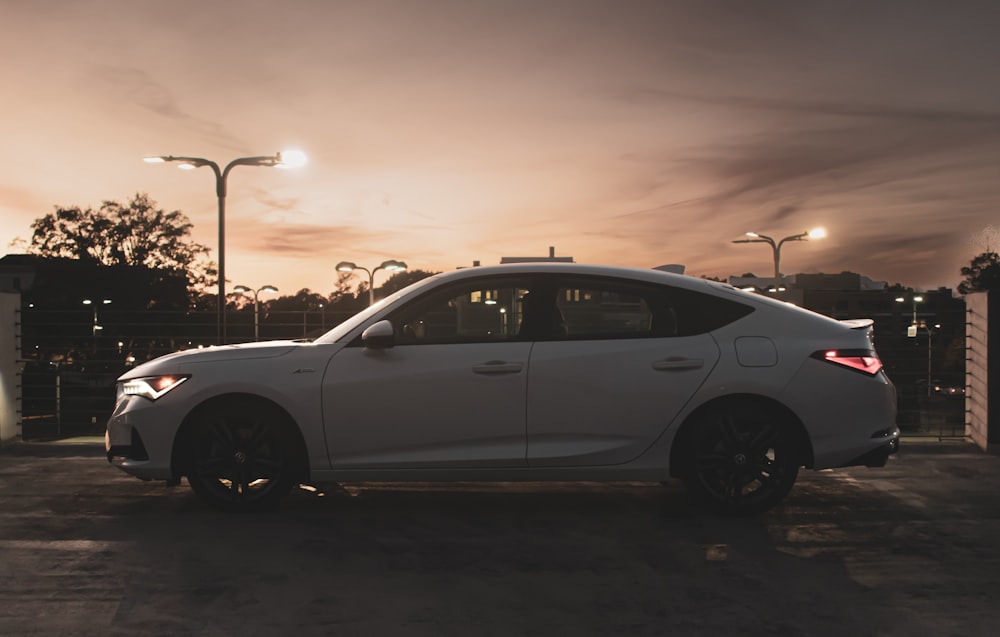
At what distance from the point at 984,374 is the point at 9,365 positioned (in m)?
10.1

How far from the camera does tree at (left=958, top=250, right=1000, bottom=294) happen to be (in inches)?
4641

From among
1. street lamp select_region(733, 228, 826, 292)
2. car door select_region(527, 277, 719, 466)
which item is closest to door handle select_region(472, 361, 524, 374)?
car door select_region(527, 277, 719, 466)

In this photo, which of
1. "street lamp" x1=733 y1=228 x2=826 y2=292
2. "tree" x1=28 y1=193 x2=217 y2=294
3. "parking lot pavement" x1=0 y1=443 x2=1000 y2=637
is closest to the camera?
"parking lot pavement" x1=0 y1=443 x2=1000 y2=637

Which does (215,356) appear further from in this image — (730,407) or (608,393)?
(730,407)

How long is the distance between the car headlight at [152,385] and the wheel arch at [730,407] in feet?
10.9

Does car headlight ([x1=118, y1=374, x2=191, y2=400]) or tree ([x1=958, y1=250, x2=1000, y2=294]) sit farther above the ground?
tree ([x1=958, y1=250, x2=1000, y2=294])

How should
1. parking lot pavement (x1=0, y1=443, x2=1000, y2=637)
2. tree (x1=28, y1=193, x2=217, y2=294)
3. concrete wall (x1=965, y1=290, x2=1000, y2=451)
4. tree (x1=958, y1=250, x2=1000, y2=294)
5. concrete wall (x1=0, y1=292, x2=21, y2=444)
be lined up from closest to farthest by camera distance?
parking lot pavement (x1=0, y1=443, x2=1000, y2=637), concrete wall (x1=965, y1=290, x2=1000, y2=451), concrete wall (x1=0, y1=292, x2=21, y2=444), tree (x1=28, y1=193, x2=217, y2=294), tree (x1=958, y1=250, x2=1000, y2=294)

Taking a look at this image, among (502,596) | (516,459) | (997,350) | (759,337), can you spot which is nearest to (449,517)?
(516,459)

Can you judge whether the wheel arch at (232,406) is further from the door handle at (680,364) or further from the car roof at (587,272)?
the door handle at (680,364)

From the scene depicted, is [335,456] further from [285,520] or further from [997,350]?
[997,350]

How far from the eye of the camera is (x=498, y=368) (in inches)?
229

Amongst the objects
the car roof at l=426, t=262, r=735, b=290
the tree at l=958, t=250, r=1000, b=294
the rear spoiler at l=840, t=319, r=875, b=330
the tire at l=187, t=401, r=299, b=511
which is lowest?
the tire at l=187, t=401, r=299, b=511

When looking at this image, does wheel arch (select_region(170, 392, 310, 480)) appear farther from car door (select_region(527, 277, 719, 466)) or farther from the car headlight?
car door (select_region(527, 277, 719, 466))

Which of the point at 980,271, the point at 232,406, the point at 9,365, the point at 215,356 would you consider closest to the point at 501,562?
Answer: the point at 232,406
